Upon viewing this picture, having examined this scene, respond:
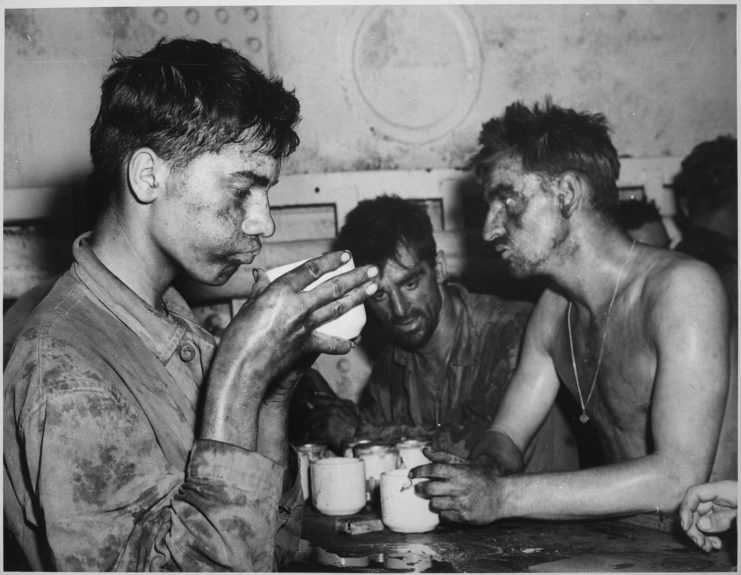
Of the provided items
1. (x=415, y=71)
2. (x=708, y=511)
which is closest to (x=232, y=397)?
(x=708, y=511)

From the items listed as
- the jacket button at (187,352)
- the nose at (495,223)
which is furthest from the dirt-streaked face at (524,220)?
the jacket button at (187,352)

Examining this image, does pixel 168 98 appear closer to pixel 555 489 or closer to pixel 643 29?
pixel 555 489

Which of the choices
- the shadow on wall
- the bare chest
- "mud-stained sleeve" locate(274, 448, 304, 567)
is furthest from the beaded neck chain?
the shadow on wall

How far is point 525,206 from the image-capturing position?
1560 millimetres

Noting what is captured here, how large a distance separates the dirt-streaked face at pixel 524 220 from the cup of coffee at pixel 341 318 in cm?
77

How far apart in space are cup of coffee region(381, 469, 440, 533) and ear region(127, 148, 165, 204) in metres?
0.60

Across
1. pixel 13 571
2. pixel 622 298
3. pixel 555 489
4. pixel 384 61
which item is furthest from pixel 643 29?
pixel 13 571

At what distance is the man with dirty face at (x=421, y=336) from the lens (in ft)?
6.07

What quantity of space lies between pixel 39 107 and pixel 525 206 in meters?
1.25

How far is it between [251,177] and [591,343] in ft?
3.07

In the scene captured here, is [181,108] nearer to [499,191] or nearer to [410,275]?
[499,191]

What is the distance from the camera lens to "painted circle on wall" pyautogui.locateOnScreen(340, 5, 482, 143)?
188 cm

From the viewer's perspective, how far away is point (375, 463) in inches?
49.8

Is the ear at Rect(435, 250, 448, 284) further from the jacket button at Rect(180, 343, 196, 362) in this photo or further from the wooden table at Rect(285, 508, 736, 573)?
the jacket button at Rect(180, 343, 196, 362)
